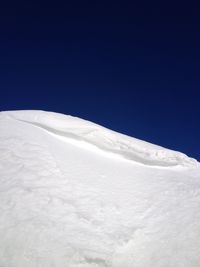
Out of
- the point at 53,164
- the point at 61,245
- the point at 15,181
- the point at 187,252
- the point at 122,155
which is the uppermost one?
the point at 122,155

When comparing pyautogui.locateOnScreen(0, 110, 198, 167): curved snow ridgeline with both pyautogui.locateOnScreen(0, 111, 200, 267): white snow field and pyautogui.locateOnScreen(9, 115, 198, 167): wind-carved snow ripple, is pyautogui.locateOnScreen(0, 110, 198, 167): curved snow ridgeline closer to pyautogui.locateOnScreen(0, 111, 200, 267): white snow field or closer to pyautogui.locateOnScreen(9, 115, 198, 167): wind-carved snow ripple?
pyautogui.locateOnScreen(9, 115, 198, 167): wind-carved snow ripple

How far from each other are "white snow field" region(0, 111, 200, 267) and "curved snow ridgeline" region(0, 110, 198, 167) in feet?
0.69

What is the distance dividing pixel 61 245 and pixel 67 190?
50.2 inches

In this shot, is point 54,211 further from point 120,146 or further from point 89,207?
point 120,146

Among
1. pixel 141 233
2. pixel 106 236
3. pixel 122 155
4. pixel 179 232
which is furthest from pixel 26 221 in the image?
pixel 122 155

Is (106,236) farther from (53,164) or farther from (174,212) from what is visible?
(53,164)

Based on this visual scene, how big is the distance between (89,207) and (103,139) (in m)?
3.82

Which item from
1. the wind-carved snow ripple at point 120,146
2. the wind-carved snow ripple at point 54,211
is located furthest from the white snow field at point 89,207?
the wind-carved snow ripple at point 120,146

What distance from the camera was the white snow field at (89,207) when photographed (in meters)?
3.87

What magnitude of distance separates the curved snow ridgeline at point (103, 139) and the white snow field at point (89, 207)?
21 centimetres

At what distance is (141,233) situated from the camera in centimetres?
435

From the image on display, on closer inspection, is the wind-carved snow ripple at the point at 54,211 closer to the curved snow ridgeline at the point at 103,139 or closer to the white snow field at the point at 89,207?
the white snow field at the point at 89,207

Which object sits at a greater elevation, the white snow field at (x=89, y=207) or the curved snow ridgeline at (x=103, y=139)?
the curved snow ridgeline at (x=103, y=139)

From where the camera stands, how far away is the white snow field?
12.7 ft
